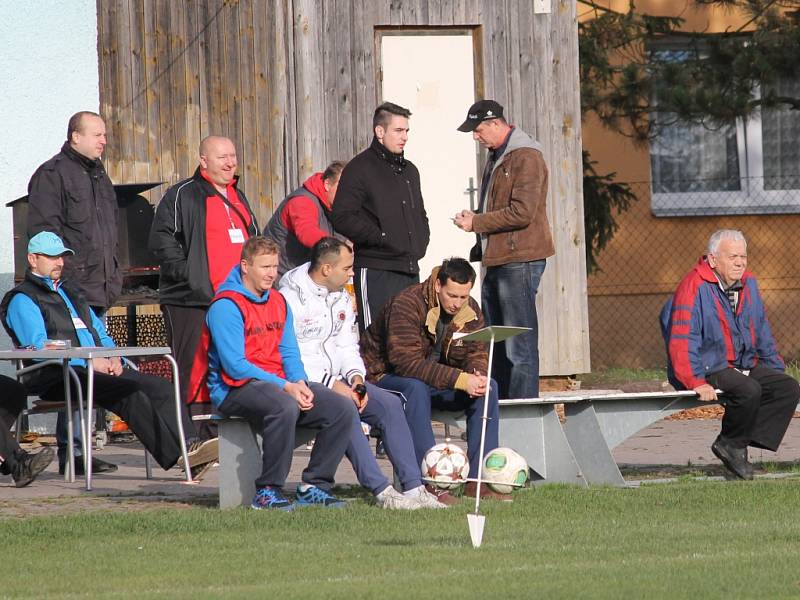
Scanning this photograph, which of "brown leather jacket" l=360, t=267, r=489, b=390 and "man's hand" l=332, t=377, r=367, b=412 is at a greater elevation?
"brown leather jacket" l=360, t=267, r=489, b=390

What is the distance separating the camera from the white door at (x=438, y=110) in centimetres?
1370

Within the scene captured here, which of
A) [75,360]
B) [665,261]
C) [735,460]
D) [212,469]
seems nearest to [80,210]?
[75,360]

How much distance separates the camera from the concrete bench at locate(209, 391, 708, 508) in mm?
9023

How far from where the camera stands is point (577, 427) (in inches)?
364

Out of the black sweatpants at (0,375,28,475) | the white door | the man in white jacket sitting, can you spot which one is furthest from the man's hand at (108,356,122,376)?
the white door

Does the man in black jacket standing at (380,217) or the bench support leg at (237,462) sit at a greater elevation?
the man in black jacket standing at (380,217)

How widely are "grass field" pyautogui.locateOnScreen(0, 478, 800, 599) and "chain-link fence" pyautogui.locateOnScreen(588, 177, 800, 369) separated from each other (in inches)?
485

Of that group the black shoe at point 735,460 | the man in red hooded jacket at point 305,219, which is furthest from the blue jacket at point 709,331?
the man in red hooded jacket at point 305,219

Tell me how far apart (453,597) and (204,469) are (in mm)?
4288

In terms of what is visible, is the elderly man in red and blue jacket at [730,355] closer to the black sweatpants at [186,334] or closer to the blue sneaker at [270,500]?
the blue sneaker at [270,500]

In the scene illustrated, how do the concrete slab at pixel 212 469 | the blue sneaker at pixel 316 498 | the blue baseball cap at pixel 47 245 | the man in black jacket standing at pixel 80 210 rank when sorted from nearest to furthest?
the blue sneaker at pixel 316 498
the concrete slab at pixel 212 469
the blue baseball cap at pixel 47 245
the man in black jacket standing at pixel 80 210

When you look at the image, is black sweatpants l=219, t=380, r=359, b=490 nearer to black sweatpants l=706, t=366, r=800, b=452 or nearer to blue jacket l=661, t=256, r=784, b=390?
blue jacket l=661, t=256, r=784, b=390

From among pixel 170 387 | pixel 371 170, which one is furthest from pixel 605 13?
pixel 170 387

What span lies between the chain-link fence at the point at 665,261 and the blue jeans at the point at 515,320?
34.9 ft
